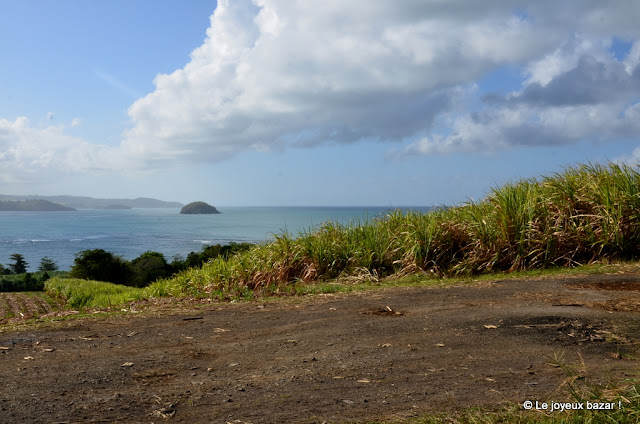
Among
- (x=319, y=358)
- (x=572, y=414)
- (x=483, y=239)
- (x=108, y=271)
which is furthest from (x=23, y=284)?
(x=572, y=414)

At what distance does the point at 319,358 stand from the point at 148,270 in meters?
29.3

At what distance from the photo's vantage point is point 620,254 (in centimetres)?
830

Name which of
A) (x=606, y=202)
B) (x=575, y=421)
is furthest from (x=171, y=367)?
(x=606, y=202)

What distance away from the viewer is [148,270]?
3133cm

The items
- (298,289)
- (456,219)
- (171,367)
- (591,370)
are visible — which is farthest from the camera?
(456,219)

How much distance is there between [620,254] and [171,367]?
7511 millimetres

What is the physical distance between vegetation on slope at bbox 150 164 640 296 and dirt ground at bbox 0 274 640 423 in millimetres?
2276

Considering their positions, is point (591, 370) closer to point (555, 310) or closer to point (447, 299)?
point (555, 310)

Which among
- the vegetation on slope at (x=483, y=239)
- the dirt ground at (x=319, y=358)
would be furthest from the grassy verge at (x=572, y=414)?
the vegetation on slope at (x=483, y=239)

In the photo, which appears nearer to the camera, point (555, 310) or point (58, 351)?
point (58, 351)

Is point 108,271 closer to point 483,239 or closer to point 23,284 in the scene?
point 23,284

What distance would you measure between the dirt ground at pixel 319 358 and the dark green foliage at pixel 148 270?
26458 millimetres

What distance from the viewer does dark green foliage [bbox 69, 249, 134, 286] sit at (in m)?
30.1

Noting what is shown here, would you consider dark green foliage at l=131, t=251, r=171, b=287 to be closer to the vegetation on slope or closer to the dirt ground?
the vegetation on slope
